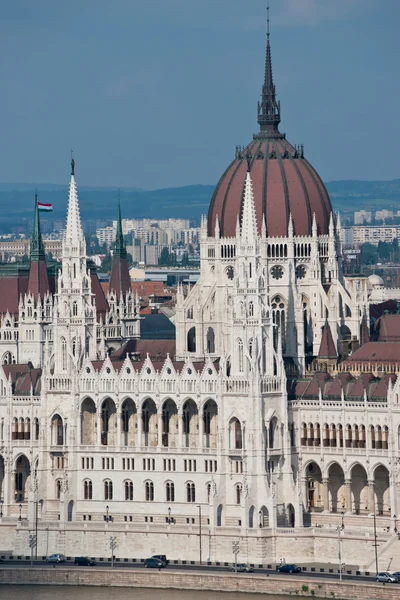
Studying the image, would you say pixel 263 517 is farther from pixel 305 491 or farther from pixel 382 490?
pixel 382 490

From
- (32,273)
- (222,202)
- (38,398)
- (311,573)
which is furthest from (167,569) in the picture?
(32,273)

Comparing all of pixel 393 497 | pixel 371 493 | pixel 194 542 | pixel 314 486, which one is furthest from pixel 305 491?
pixel 194 542

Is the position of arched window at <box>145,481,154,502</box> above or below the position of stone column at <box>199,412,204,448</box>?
below

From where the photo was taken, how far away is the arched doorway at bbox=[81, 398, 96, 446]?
535 feet

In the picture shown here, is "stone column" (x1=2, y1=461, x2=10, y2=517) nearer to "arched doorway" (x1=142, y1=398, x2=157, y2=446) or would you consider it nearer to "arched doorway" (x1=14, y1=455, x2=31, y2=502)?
"arched doorway" (x1=14, y1=455, x2=31, y2=502)

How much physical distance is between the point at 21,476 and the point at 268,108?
29820 mm

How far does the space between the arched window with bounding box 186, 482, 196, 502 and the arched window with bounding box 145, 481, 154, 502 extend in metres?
2.34

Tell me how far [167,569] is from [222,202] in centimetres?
3415

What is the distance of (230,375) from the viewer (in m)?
158

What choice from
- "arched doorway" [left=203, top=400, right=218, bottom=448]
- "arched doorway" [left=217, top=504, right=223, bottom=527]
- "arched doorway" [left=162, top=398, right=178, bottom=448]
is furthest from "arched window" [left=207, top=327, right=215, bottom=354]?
"arched doorway" [left=217, top=504, right=223, bottom=527]

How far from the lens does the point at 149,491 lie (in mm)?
161000

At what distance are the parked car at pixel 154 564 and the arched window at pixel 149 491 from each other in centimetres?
1057

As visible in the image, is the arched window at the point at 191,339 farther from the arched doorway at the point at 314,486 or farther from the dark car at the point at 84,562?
the dark car at the point at 84,562

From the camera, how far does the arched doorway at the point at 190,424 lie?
16012cm
